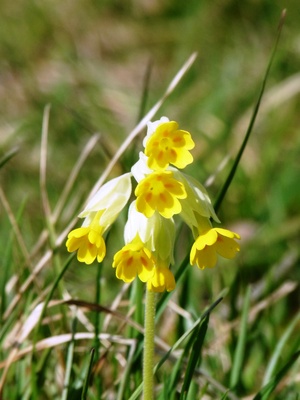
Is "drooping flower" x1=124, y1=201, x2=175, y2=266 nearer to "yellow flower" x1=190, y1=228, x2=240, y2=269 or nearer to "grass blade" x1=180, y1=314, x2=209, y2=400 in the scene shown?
"yellow flower" x1=190, y1=228, x2=240, y2=269

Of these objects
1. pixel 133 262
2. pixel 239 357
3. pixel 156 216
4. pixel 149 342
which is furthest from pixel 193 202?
pixel 239 357

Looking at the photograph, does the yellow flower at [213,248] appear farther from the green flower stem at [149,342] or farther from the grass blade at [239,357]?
the grass blade at [239,357]

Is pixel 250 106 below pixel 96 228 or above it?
above

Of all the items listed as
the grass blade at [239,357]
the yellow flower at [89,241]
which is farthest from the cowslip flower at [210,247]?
the grass blade at [239,357]

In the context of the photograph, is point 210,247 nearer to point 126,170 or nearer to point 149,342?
point 149,342

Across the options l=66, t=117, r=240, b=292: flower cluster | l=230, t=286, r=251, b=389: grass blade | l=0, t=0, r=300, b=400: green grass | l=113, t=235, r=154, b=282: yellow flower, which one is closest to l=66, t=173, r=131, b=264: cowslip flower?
l=66, t=117, r=240, b=292: flower cluster

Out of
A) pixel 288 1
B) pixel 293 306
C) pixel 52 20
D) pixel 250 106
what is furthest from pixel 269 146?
pixel 52 20

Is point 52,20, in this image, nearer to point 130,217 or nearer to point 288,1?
point 288,1

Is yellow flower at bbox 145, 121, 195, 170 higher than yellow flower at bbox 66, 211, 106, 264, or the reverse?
yellow flower at bbox 145, 121, 195, 170
